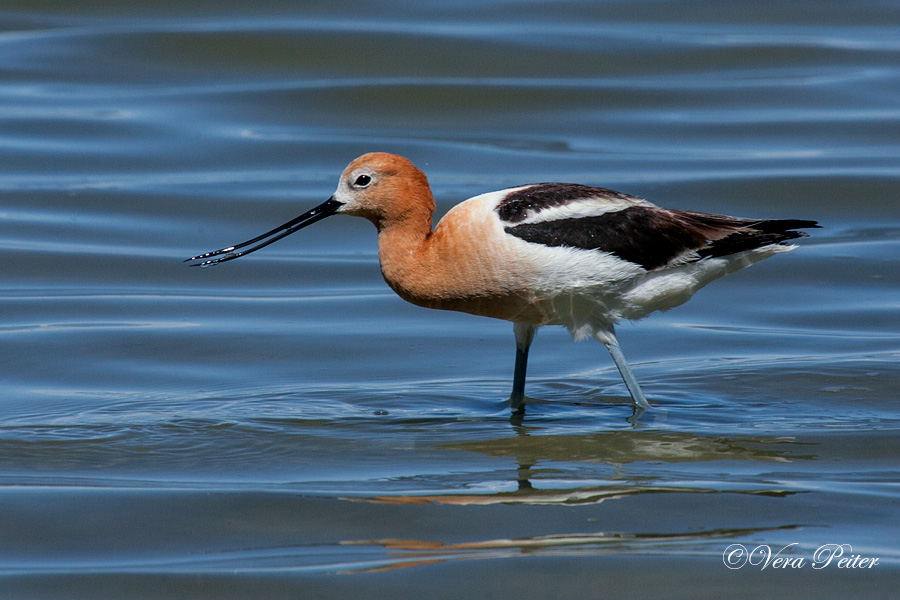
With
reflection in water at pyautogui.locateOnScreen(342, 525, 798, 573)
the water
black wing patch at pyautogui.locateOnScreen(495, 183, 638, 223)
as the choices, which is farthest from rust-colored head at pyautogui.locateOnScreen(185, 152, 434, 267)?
reflection in water at pyautogui.locateOnScreen(342, 525, 798, 573)

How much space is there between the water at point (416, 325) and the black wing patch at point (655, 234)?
3.13ft

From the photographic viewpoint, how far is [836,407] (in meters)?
7.84

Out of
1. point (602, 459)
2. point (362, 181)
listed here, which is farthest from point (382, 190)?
point (602, 459)

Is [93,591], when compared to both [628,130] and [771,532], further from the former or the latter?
[628,130]

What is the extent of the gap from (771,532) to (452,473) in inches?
64.7

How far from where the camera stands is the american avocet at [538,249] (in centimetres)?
741

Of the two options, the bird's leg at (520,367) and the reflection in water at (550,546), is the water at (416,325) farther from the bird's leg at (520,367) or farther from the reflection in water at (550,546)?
the bird's leg at (520,367)

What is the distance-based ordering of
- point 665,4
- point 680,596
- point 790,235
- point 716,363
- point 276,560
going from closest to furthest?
point 680,596
point 276,560
point 790,235
point 716,363
point 665,4

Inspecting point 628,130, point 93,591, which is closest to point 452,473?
point 93,591

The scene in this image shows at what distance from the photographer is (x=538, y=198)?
298 inches

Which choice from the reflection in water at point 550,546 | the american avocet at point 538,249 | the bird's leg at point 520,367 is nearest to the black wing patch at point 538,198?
the american avocet at point 538,249

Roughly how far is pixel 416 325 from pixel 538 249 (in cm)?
287

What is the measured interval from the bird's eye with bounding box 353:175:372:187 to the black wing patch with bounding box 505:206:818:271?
85cm
